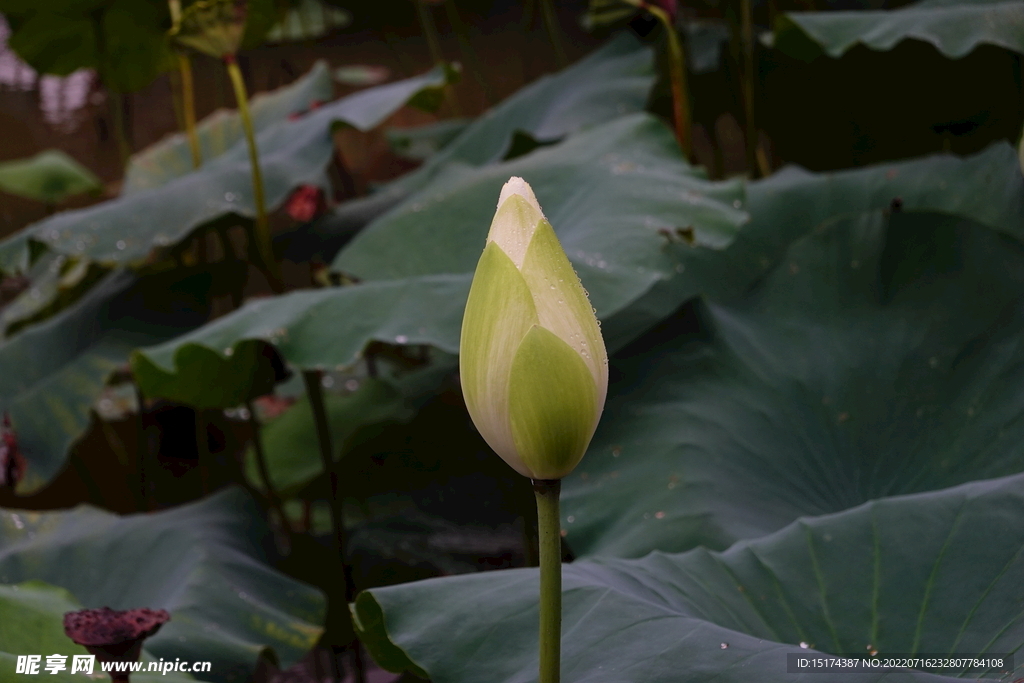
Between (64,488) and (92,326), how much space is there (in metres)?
0.96

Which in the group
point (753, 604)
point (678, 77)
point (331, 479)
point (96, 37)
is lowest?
point (331, 479)

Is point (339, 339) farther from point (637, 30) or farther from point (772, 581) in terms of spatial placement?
point (637, 30)

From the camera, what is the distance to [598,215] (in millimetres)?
970

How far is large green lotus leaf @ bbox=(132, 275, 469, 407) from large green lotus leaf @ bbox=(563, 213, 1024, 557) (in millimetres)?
217

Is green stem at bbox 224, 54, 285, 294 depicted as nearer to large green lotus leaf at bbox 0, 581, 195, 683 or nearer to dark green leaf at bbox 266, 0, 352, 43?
large green lotus leaf at bbox 0, 581, 195, 683

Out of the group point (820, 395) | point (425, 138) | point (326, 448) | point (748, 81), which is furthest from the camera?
point (425, 138)

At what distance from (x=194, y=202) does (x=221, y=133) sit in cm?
76

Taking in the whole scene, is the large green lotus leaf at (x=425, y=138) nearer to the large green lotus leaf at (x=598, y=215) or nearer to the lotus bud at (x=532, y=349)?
the large green lotus leaf at (x=598, y=215)

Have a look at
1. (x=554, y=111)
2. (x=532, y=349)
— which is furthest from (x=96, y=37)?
(x=532, y=349)

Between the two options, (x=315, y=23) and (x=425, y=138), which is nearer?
(x=425, y=138)

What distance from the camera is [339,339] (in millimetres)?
862

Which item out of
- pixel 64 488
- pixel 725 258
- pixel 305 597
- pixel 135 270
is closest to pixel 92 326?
pixel 135 270

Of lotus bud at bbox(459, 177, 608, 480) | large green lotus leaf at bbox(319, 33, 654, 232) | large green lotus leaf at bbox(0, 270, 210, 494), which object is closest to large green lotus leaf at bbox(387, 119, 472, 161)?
large green lotus leaf at bbox(319, 33, 654, 232)

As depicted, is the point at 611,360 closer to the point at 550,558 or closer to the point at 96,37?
the point at 550,558
